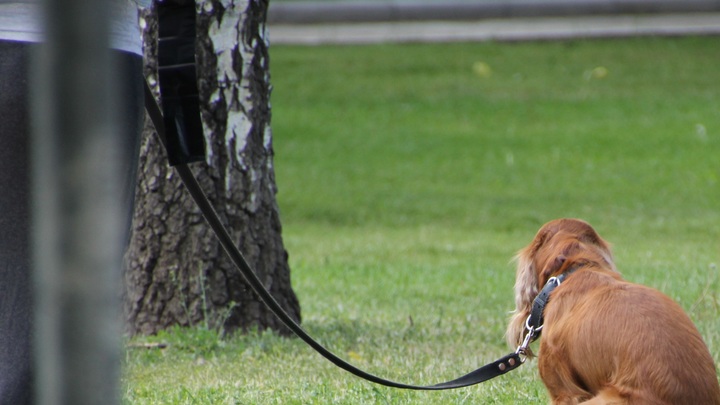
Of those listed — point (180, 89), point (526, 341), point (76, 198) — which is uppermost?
point (76, 198)

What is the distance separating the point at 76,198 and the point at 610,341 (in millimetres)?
2536

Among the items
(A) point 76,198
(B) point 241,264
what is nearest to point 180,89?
(B) point 241,264

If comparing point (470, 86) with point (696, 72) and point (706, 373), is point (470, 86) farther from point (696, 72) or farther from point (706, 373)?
point (706, 373)

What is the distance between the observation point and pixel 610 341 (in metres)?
3.09

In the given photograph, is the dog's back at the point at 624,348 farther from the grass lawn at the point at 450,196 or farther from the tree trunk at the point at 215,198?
the tree trunk at the point at 215,198

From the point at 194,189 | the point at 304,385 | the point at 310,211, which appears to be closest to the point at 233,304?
the point at 304,385

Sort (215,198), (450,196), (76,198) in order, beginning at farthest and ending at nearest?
(450,196) < (215,198) < (76,198)

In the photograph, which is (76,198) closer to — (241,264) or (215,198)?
(241,264)

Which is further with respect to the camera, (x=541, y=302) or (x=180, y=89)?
(x=541, y=302)

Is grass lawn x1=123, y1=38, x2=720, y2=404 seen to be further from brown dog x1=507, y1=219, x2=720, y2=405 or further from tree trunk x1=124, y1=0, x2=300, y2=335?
brown dog x1=507, y1=219, x2=720, y2=405

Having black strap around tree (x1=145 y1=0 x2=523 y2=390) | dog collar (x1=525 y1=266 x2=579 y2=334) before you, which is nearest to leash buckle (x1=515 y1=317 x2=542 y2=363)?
dog collar (x1=525 y1=266 x2=579 y2=334)

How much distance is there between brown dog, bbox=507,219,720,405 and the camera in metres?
2.96

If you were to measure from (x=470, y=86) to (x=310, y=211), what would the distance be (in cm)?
864

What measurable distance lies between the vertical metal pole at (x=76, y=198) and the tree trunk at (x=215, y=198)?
14.0 ft
